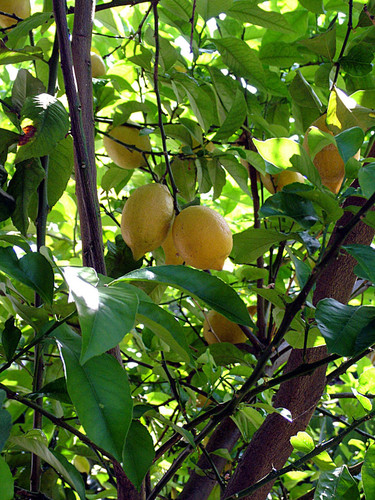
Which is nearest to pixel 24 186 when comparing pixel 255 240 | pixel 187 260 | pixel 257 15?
pixel 187 260

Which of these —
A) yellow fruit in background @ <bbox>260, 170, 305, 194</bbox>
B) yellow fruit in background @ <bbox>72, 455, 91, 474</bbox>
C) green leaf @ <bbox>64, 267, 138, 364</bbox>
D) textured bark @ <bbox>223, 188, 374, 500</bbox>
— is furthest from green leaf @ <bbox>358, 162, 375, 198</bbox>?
yellow fruit in background @ <bbox>72, 455, 91, 474</bbox>

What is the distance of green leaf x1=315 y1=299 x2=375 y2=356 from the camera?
1.65 ft

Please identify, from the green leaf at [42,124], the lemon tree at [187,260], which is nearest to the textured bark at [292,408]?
the lemon tree at [187,260]

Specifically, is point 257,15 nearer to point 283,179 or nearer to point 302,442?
point 283,179

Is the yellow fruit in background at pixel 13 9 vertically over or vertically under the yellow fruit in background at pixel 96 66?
over

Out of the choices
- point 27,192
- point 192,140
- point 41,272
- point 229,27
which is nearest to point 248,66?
point 192,140

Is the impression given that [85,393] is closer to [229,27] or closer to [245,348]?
[245,348]

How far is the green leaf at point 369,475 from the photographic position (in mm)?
643

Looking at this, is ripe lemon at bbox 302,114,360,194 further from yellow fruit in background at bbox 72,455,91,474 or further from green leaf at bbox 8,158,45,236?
yellow fruit in background at bbox 72,455,91,474

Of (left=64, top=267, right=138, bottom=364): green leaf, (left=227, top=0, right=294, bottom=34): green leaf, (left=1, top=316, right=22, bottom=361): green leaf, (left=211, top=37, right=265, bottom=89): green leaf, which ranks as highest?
(left=227, top=0, right=294, bottom=34): green leaf

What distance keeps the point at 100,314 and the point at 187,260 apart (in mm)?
484

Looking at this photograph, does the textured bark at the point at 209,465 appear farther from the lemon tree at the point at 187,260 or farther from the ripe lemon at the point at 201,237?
the ripe lemon at the point at 201,237

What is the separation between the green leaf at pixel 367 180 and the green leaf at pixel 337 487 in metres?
0.41

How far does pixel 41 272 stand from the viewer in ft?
1.80
